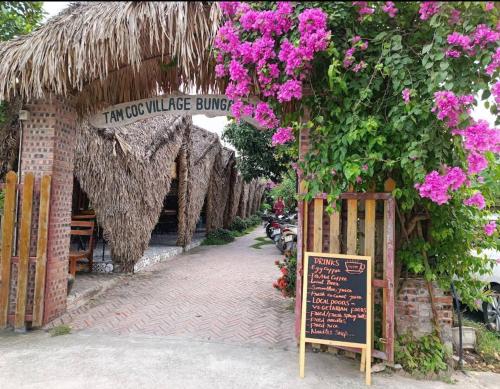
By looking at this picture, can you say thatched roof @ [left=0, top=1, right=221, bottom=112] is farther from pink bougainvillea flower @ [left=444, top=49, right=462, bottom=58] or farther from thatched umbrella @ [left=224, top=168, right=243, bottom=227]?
thatched umbrella @ [left=224, top=168, right=243, bottom=227]

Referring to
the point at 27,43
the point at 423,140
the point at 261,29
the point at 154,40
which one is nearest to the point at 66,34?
the point at 27,43

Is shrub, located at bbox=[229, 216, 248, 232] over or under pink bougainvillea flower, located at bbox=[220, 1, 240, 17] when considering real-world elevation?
under

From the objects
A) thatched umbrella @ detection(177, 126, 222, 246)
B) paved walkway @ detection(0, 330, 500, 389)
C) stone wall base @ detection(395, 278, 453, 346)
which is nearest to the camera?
paved walkway @ detection(0, 330, 500, 389)

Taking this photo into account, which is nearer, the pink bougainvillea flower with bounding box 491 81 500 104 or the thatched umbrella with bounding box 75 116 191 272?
the pink bougainvillea flower with bounding box 491 81 500 104

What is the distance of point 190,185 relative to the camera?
11.6m

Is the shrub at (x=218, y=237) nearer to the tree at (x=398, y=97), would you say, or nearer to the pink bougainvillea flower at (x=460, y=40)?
the tree at (x=398, y=97)

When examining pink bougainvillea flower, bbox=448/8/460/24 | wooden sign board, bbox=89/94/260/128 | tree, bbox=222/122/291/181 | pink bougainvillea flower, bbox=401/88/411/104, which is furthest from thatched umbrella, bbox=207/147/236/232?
pink bougainvillea flower, bbox=448/8/460/24

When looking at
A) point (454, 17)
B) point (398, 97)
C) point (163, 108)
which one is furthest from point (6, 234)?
point (454, 17)

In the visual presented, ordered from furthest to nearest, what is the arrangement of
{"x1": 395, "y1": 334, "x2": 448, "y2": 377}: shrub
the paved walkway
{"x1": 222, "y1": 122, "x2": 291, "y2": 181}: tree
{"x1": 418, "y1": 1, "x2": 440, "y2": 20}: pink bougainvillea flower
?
{"x1": 222, "y1": 122, "x2": 291, "y2": 181}: tree → {"x1": 395, "y1": 334, "x2": 448, "y2": 377}: shrub → the paved walkway → {"x1": 418, "y1": 1, "x2": 440, "y2": 20}: pink bougainvillea flower

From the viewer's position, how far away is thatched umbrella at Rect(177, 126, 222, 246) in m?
11.7

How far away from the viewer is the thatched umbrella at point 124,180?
7.11m

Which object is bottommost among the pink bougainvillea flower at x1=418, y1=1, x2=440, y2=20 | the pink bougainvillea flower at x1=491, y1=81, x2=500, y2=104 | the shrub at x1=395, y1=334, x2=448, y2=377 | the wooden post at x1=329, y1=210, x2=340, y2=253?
the shrub at x1=395, y1=334, x2=448, y2=377

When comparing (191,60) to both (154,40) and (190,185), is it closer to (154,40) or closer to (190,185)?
(154,40)

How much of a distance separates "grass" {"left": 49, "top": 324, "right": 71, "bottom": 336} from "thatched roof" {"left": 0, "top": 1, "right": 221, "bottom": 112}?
3.11m
